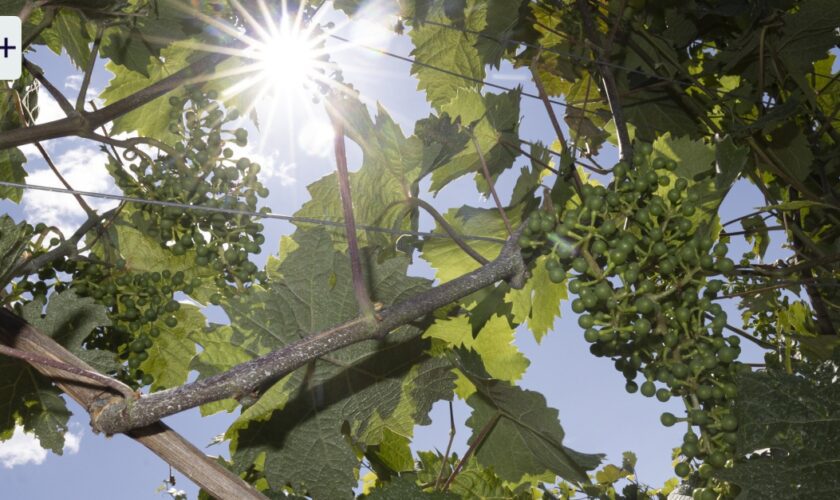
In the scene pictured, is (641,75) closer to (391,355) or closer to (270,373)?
(391,355)

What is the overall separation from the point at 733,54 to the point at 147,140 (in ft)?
5.62

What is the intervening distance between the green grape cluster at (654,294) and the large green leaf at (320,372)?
1.14ft

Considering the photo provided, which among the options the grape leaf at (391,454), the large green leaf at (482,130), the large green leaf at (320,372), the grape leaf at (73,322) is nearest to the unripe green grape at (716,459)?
the large green leaf at (320,372)

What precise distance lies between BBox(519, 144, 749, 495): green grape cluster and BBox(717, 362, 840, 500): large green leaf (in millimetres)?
30

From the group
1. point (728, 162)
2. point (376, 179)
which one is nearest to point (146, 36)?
point (376, 179)

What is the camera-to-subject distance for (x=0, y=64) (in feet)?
5.72

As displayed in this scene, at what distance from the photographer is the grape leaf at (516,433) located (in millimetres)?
1502

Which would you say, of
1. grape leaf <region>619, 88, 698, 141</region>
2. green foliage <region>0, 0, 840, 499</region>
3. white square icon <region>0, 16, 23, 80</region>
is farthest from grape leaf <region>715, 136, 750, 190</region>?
white square icon <region>0, 16, 23, 80</region>

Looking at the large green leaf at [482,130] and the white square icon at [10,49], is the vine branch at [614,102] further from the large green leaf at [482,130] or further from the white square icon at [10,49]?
the white square icon at [10,49]

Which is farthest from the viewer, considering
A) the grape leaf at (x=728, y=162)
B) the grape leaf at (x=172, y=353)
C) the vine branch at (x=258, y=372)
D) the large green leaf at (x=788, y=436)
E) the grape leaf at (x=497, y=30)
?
the grape leaf at (x=497, y=30)

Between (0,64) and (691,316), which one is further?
(0,64)

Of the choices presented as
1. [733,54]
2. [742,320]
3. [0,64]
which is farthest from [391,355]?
[742,320]

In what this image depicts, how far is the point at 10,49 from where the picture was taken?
174cm

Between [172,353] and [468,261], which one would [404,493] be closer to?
[468,261]
